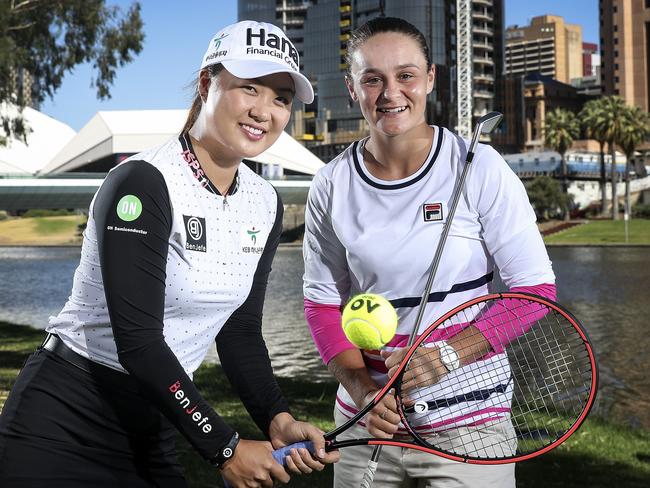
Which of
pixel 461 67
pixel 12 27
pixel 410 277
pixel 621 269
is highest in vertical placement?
pixel 461 67

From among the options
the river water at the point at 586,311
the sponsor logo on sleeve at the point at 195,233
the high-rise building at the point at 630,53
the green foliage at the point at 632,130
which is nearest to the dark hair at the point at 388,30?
the sponsor logo on sleeve at the point at 195,233

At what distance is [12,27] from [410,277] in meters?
21.5

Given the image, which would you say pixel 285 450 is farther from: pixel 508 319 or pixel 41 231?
pixel 41 231

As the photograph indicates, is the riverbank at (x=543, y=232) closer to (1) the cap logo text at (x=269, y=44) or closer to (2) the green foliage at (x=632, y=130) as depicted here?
(2) the green foliage at (x=632, y=130)

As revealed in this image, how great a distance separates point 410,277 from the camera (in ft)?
10.2

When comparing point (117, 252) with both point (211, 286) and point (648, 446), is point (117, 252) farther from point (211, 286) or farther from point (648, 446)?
point (648, 446)

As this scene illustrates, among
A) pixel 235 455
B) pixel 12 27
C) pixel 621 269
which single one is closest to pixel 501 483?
Answer: pixel 235 455

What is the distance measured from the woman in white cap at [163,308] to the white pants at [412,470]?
0.50 meters

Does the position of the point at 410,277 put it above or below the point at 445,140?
below

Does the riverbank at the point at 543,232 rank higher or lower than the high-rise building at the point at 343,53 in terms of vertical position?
lower

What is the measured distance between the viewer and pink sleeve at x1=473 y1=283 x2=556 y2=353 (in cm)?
300

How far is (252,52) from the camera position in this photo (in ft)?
8.85

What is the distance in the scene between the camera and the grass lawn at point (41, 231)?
99.9 m

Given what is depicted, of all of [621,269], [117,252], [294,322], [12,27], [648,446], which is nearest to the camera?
[117,252]
